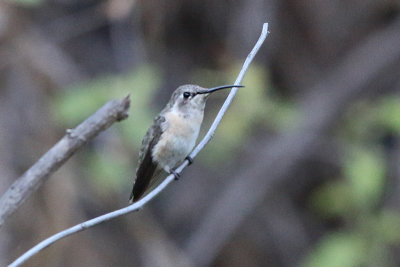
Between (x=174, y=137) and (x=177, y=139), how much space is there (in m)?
0.03

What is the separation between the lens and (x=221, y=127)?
19.1 feet

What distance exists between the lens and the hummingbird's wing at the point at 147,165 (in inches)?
140

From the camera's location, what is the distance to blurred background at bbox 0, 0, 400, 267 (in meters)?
5.29

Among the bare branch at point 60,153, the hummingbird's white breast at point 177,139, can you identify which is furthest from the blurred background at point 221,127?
the bare branch at point 60,153

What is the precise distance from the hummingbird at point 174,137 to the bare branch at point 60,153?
0.55 meters

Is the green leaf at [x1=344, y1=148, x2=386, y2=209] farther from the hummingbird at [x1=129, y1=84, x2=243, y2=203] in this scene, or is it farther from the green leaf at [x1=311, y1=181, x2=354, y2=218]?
the hummingbird at [x1=129, y1=84, x2=243, y2=203]

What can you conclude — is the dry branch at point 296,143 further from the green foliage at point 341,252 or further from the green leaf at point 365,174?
the green foliage at point 341,252

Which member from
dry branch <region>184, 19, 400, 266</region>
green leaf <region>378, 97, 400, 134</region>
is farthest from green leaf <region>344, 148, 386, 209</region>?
dry branch <region>184, 19, 400, 266</region>

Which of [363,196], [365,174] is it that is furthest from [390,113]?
[363,196]

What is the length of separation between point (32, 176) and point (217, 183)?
403 centimetres

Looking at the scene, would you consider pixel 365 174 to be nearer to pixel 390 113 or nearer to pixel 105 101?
pixel 390 113

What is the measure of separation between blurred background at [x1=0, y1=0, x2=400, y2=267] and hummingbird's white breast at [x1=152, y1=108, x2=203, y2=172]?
1185 millimetres

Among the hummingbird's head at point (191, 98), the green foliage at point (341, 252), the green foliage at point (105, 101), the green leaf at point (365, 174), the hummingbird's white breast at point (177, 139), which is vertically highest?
the green foliage at point (105, 101)

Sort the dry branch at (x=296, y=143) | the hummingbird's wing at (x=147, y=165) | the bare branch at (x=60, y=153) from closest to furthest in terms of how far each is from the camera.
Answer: the bare branch at (x=60, y=153)
the hummingbird's wing at (x=147, y=165)
the dry branch at (x=296, y=143)
